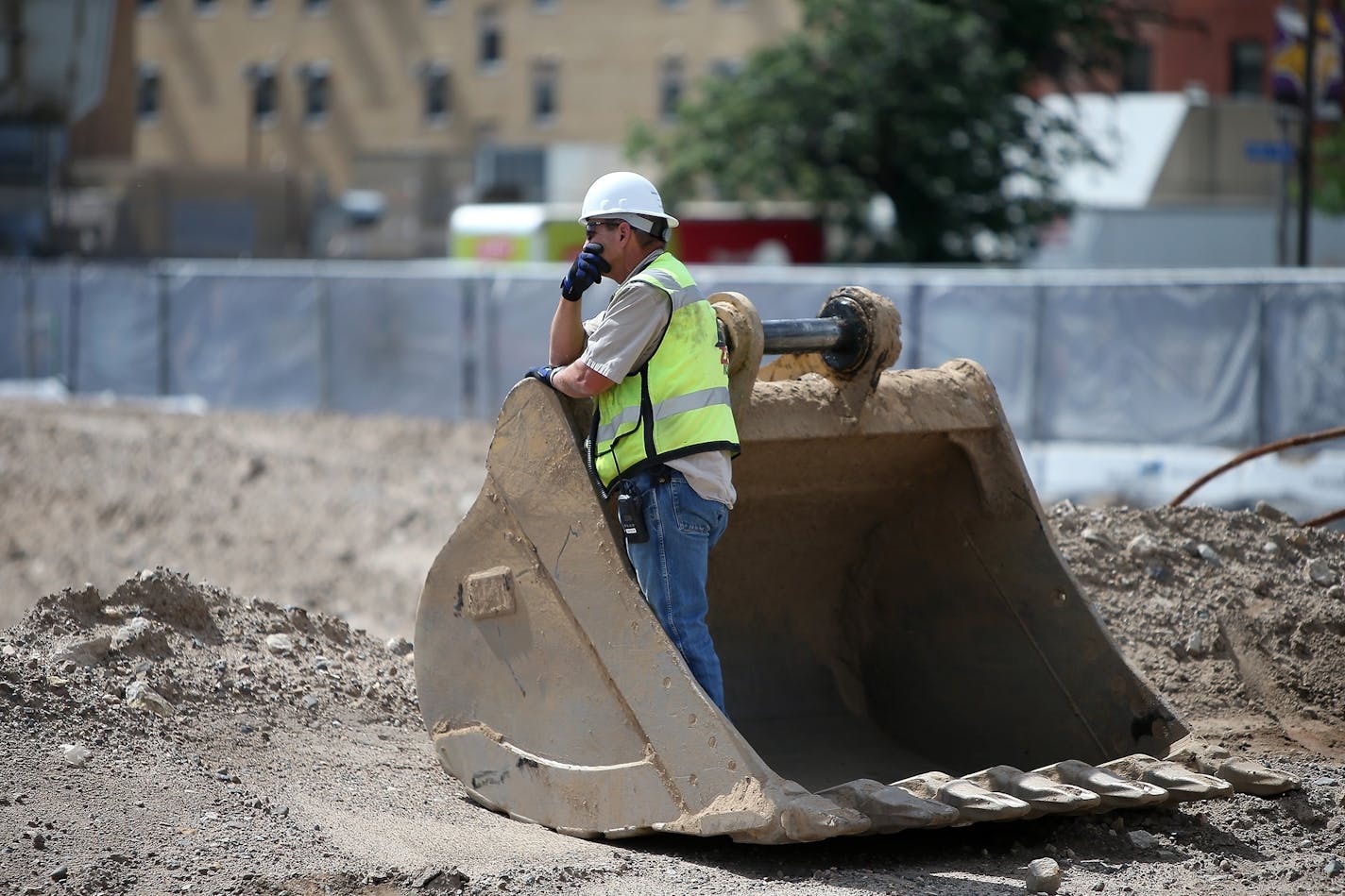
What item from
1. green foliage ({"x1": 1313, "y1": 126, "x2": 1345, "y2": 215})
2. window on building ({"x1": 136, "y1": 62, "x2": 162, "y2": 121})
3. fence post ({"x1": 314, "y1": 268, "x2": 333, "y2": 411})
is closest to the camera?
fence post ({"x1": 314, "y1": 268, "x2": 333, "y2": 411})

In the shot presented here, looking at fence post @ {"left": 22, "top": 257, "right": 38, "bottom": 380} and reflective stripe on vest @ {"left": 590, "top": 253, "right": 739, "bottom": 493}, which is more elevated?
reflective stripe on vest @ {"left": 590, "top": 253, "right": 739, "bottom": 493}

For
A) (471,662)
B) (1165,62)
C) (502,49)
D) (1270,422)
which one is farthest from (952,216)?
(502,49)

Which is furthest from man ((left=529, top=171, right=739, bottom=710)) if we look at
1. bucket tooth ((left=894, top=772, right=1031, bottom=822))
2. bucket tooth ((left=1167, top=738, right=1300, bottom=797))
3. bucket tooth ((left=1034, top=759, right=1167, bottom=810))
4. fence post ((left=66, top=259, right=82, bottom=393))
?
fence post ((left=66, top=259, right=82, bottom=393))

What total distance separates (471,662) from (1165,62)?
1550 inches

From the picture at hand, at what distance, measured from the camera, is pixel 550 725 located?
4879 millimetres

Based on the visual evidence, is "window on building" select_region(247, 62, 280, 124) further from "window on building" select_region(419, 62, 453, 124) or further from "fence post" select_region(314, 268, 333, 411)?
"fence post" select_region(314, 268, 333, 411)

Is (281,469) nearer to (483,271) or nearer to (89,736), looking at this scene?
(483,271)

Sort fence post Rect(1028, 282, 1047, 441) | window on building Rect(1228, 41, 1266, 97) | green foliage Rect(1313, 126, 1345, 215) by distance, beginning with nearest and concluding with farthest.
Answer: fence post Rect(1028, 282, 1047, 441)
green foliage Rect(1313, 126, 1345, 215)
window on building Rect(1228, 41, 1266, 97)

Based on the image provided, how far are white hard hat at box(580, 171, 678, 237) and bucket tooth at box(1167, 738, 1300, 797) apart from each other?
89.6 inches

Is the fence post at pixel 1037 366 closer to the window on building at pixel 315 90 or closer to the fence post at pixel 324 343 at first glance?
the fence post at pixel 324 343

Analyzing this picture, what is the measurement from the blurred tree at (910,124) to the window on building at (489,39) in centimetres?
2774

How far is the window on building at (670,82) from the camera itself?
50.1 m

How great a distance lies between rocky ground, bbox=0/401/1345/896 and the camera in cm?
445

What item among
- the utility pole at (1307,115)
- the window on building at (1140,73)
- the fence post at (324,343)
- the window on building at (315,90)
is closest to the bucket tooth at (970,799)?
the utility pole at (1307,115)
